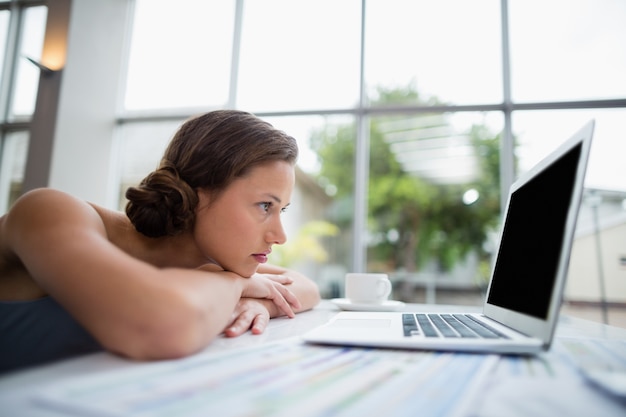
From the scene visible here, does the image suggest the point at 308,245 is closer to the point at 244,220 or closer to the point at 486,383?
the point at 244,220

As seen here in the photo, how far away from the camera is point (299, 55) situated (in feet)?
10.2

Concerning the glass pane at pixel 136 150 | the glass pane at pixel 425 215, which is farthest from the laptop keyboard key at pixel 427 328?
the glass pane at pixel 425 215

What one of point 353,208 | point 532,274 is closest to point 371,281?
point 532,274

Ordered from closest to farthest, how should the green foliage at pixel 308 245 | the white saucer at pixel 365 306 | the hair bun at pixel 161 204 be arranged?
the hair bun at pixel 161 204 < the white saucer at pixel 365 306 < the green foliage at pixel 308 245

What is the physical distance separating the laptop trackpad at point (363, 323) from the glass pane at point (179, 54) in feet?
8.14

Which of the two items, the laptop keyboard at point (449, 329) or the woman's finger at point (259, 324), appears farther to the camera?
the woman's finger at point (259, 324)

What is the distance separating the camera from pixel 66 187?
2867 mm

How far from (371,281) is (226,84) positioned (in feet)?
7.46

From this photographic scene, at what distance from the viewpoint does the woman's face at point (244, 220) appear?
95cm

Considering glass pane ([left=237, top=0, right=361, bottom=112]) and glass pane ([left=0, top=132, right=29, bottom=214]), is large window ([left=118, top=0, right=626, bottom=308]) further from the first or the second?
glass pane ([left=0, top=132, right=29, bottom=214])

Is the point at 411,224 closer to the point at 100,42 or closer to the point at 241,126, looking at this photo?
the point at 100,42

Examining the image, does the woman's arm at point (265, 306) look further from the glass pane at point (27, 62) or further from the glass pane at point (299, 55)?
the glass pane at point (27, 62)

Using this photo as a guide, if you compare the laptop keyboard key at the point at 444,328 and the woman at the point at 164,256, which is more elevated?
the woman at the point at 164,256

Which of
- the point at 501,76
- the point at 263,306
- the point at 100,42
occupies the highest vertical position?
the point at 100,42
